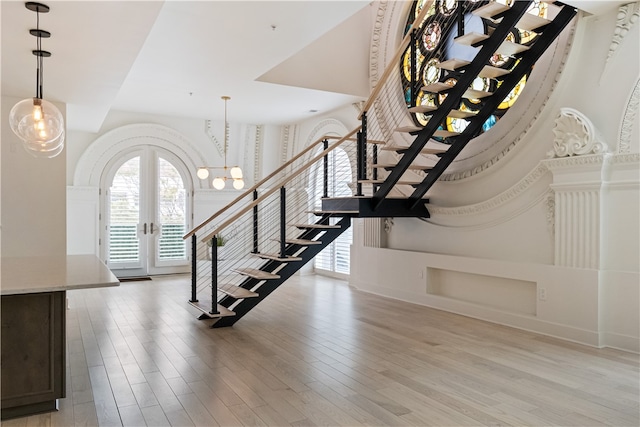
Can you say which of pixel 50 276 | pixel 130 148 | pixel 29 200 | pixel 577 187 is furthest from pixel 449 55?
pixel 130 148

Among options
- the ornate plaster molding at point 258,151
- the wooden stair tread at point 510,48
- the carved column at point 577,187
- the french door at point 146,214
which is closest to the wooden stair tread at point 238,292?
the carved column at point 577,187

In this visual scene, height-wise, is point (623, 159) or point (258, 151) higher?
point (258, 151)

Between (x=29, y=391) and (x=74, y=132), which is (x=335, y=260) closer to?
Result: (x=74, y=132)

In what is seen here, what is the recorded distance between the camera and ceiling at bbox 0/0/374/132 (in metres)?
3.59

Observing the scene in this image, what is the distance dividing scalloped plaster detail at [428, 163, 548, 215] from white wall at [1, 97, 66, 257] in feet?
16.2

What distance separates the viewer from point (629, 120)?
4.14 meters

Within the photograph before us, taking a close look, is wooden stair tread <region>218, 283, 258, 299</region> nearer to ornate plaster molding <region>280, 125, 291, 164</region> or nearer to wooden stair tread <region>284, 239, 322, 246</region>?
wooden stair tread <region>284, 239, 322, 246</region>

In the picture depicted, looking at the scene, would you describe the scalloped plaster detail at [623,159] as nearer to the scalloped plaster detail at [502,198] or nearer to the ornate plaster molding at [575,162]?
the ornate plaster molding at [575,162]

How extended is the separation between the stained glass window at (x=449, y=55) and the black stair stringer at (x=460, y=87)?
19.1 inches

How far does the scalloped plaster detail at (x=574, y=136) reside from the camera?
14.0 ft

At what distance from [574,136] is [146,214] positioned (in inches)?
290

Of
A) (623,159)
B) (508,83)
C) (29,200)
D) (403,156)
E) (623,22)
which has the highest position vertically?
(623,22)

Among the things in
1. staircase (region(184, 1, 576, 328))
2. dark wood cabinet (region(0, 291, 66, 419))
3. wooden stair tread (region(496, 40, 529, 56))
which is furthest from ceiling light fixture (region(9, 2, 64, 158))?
wooden stair tread (region(496, 40, 529, 56))

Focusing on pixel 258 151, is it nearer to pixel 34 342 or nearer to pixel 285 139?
Answer: pixel 285 139
